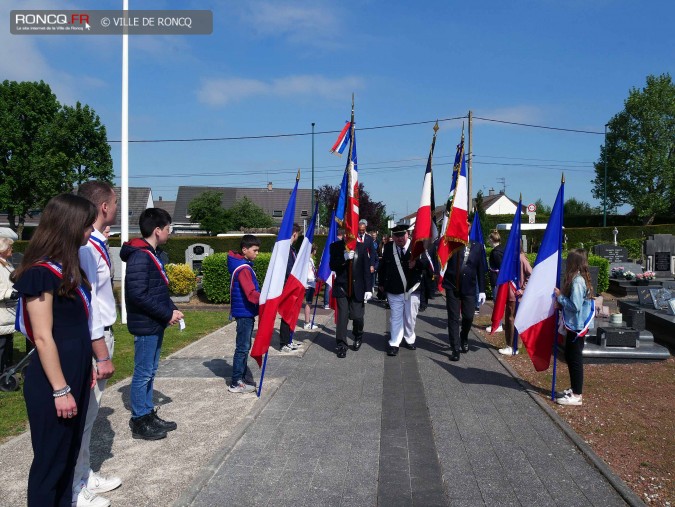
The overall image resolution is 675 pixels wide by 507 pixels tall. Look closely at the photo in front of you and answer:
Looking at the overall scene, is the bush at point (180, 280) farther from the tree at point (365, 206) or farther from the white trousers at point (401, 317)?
the tree at point (365, 206)

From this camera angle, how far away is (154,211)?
4.80 m

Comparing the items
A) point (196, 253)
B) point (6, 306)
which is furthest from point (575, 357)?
point (196, 253)

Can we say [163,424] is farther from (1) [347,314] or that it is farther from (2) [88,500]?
(1) [347,314]

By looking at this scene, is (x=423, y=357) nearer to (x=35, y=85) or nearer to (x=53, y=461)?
(x=53, y=461)

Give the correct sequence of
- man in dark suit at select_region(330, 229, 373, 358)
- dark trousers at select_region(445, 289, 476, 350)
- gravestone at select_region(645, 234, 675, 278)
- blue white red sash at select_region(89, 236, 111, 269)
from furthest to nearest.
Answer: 1. gravestone at select_region(645, 234, 675, 278)
2. man in dark suit at select_region(330, 229, 373, 358)
3. dark trousers at select_region(445, 289, 476, 350)
4. blue white red sash at select_region(89, 236, 111, 269)

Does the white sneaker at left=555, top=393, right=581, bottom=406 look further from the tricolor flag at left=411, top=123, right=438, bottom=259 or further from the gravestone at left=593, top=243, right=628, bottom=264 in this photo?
the gravestone at left=593, top=243, right=628, bottom=264

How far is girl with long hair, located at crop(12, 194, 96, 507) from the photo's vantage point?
2.75 metres

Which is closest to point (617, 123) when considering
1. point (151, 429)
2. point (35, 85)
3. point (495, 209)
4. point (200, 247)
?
point (495, 209)

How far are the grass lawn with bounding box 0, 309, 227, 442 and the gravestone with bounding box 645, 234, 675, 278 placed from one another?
16.5 metres

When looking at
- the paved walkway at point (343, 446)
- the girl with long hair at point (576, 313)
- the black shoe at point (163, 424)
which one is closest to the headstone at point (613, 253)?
the paved walkway at point (343, 446)

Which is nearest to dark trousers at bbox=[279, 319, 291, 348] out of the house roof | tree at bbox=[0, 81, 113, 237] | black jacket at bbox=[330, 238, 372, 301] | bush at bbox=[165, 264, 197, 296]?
black jacket at bbox=[330, 238, 372, 301]

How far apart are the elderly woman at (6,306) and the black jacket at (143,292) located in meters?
2.61

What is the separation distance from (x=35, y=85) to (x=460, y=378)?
4497cm

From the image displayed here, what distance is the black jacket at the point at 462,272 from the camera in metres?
8.56
